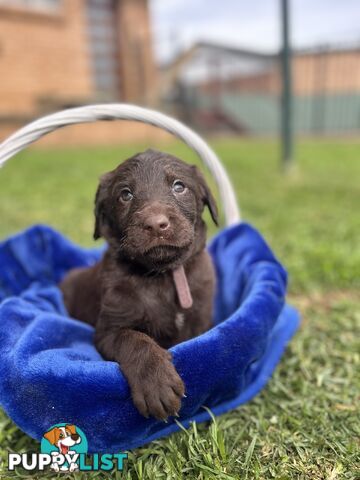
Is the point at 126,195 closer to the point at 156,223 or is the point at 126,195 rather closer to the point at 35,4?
the point at 156,223

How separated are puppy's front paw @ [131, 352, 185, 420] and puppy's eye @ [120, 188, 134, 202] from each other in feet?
2.38

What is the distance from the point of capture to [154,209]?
1.77 meters

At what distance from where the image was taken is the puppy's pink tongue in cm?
204

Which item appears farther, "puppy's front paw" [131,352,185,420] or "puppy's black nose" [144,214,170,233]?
"puppy's black nose" [144,214,170,233]

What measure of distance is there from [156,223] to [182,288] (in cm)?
46

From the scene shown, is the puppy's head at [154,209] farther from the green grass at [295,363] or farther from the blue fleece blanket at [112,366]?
the green grass at [295,363]

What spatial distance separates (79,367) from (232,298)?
1210mm

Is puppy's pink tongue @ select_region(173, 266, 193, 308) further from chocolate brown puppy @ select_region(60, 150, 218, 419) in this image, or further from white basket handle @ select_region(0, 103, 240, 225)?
white basket handle @ select_region(0, 103, 240, 225)

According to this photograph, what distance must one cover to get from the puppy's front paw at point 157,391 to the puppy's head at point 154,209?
44 centimetres

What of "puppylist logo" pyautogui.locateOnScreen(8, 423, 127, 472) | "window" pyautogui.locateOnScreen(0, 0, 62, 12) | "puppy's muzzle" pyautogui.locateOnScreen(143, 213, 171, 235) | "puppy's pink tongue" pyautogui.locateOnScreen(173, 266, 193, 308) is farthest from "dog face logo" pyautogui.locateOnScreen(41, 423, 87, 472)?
"window" pyautogui.locateOnScreen(0, 0, 62, 12)

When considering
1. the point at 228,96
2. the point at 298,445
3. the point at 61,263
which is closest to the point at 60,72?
the point at 228,96

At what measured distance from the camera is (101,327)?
2018 mm

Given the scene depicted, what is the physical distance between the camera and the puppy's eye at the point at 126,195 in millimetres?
1992

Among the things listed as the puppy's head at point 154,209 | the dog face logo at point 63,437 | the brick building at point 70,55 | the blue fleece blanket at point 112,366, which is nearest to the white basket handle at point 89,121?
the puppy's head at point 154,209
